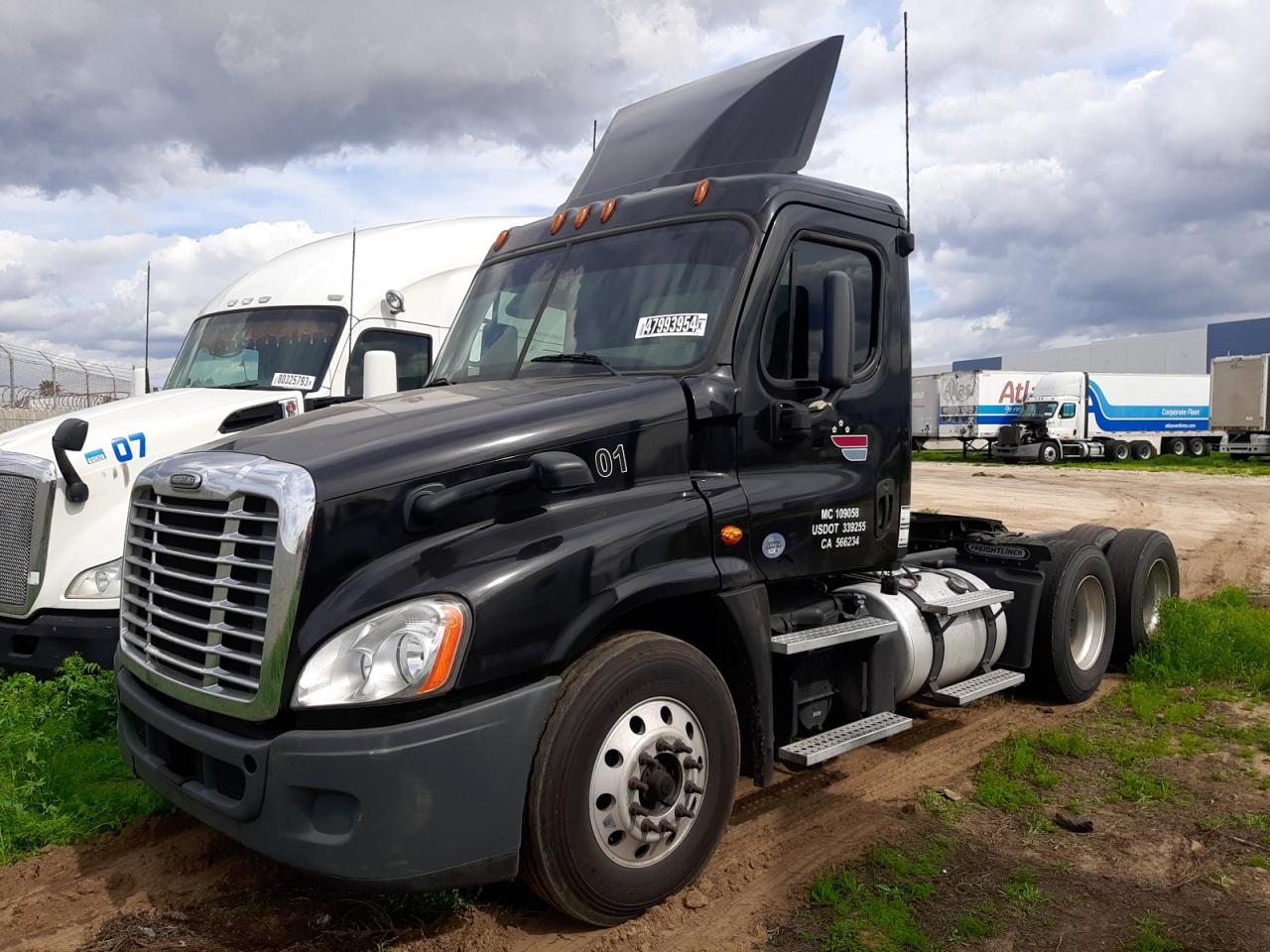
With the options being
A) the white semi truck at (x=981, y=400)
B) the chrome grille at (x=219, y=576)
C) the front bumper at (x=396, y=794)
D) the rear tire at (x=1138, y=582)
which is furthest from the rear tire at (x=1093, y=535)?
the white semi truck at (x=981, y=400)

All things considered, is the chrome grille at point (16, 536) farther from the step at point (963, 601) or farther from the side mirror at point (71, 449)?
the step at point (963, 601)

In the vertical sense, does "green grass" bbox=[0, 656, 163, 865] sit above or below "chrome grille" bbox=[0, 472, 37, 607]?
below

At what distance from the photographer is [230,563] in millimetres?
3303

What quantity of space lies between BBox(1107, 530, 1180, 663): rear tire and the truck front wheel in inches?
179

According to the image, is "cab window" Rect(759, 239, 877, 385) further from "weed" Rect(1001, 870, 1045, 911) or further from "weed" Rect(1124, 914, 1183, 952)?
"weed" Rect(1124, 914, 1183, 952)

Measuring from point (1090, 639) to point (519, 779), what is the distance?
503 centimetres

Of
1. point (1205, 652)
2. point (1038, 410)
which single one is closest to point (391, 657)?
point (1205, 652)

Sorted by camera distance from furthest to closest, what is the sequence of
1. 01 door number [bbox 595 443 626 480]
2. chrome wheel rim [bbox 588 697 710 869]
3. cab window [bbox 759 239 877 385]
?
cab window [bbox 759 239 877 385]
01 door number [bbox 595 443 626 480]
chrome wheel rim [bbox 588 697 710 869]

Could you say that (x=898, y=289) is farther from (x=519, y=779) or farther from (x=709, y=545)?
(x=519, y=779)

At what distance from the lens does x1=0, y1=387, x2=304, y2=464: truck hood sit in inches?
241

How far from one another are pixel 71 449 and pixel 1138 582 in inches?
280

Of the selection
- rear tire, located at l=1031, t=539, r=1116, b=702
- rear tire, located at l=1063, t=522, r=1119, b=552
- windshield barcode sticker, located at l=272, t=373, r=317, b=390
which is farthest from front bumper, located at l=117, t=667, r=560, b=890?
rear tire, located at l=1063, t=522, r=1119, b=552

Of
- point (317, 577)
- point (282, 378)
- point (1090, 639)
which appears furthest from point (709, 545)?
point (282, 378)

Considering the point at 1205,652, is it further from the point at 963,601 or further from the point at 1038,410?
the point at 1038,410
